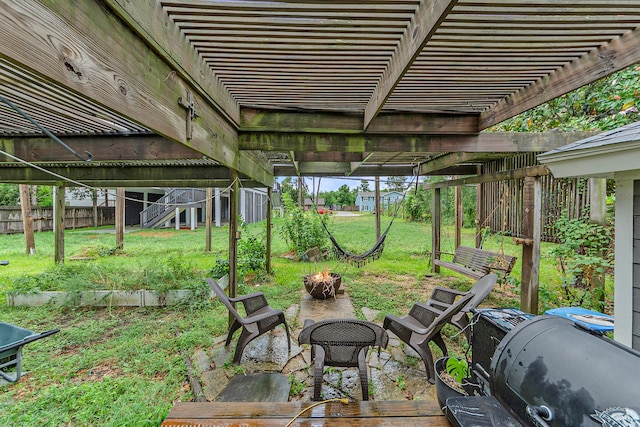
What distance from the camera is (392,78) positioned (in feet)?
5.25

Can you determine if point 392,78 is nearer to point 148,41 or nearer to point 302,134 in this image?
point 148,41

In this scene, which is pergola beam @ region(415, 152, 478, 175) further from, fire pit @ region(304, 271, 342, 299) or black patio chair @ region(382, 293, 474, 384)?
fire pit @ region(304, 271, 342, 299)

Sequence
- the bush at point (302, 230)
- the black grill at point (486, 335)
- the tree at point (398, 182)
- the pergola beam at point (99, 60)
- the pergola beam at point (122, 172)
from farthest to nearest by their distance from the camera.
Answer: the bush at point (302, 230) → the tree at point (398, 182) → the pergola beam at point (122, 172) → the black grill at point (486, 335) → the pergola beam at point (99, 60)

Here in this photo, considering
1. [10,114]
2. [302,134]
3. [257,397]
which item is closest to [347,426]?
[257,397]

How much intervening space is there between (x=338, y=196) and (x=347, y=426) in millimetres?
33771

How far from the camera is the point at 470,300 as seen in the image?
8.95ft

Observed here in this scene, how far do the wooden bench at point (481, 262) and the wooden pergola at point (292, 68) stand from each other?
1997 mm

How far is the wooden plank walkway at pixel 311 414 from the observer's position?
143 centimetres

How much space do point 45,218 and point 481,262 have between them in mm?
16288

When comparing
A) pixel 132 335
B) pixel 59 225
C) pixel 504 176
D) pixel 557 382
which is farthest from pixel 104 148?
pixel 504 176

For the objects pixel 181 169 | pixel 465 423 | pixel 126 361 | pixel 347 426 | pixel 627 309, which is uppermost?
pixel 181 169

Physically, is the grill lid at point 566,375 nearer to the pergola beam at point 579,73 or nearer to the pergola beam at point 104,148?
the pergola beam at point 579,73

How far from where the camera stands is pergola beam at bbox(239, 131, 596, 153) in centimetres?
292

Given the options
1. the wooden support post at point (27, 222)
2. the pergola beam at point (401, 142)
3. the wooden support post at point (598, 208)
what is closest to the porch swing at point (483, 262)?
the wooden support post at point (598, 208)
